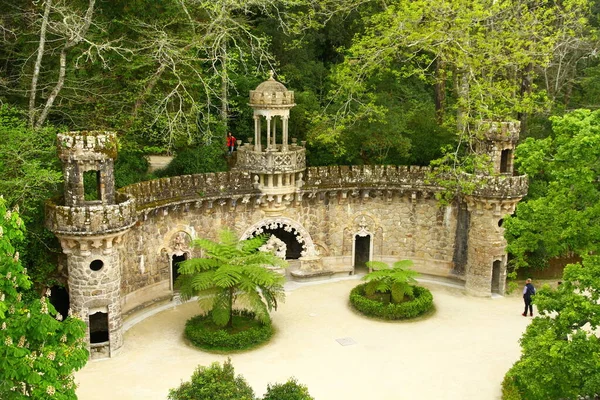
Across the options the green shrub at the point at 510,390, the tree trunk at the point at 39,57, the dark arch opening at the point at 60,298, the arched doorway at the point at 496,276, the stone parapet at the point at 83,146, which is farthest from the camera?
the arched doorway at the point at 496,276

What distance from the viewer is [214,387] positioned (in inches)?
706

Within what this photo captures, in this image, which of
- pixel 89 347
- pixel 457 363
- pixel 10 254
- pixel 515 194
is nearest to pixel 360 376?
pixel 457 363

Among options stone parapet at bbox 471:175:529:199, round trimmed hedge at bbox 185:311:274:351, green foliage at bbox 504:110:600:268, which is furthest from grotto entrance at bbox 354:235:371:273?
green foliage at bbox 504:110:600:268

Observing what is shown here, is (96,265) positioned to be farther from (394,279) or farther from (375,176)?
(375,176)

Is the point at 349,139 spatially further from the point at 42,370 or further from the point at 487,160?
the point at 42,370

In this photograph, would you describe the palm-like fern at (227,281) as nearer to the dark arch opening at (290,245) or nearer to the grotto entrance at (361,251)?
the grotto entrance at (361,251)

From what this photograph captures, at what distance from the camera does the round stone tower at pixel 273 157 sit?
91.6 ft

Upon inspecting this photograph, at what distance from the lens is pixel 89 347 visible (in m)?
23.0

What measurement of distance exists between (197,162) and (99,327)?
8.12 metres

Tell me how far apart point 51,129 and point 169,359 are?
910 cm

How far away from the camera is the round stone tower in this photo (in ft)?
91.6

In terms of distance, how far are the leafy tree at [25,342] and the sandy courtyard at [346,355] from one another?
6303 mm

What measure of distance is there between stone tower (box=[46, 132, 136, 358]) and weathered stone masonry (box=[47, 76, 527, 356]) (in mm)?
34

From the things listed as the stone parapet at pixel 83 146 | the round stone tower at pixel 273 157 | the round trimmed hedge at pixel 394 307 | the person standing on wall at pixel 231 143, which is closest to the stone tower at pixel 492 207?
the round trimmed hedge at pixel 394 307
